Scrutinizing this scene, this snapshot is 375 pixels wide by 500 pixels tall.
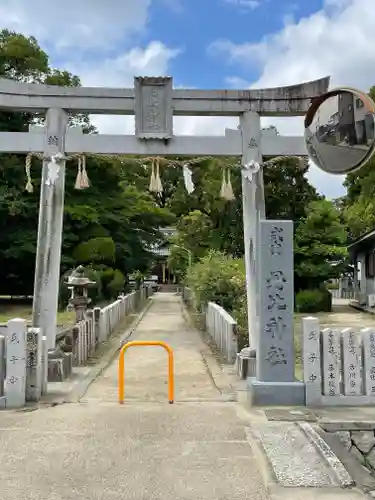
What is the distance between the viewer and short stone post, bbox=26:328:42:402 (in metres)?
7.29

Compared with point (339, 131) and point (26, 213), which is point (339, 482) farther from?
point (26, 213)

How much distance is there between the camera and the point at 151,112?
9.44 metres

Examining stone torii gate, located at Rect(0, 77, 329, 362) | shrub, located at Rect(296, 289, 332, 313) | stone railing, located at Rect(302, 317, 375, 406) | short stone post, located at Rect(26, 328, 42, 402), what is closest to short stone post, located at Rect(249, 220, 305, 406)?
stone railing, located at Rect(302, 317, 375, 406)

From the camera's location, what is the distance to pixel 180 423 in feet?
20.4

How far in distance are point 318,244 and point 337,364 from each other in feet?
63.5

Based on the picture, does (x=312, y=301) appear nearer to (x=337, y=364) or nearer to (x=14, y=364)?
(x=337, y=364)

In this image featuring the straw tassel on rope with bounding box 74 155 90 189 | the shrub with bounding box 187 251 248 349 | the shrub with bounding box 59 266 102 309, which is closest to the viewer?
the straw tassel on rope with bounding box 74 155 90 189

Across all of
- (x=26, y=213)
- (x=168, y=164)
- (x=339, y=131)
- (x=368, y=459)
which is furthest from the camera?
(x=26, y=213)

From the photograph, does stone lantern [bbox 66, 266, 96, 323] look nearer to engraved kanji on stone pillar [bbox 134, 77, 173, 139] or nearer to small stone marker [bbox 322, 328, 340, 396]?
engraved kanji on stone pillar [bbox 134, 77, 173, 139]

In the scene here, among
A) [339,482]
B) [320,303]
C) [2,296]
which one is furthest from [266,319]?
[2,296]

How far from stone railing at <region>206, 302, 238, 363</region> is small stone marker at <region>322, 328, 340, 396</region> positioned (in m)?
4.26

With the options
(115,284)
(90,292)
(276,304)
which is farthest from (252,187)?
(115,284)

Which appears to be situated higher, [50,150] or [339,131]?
[50,150]

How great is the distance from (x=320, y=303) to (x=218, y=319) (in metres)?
13.2
